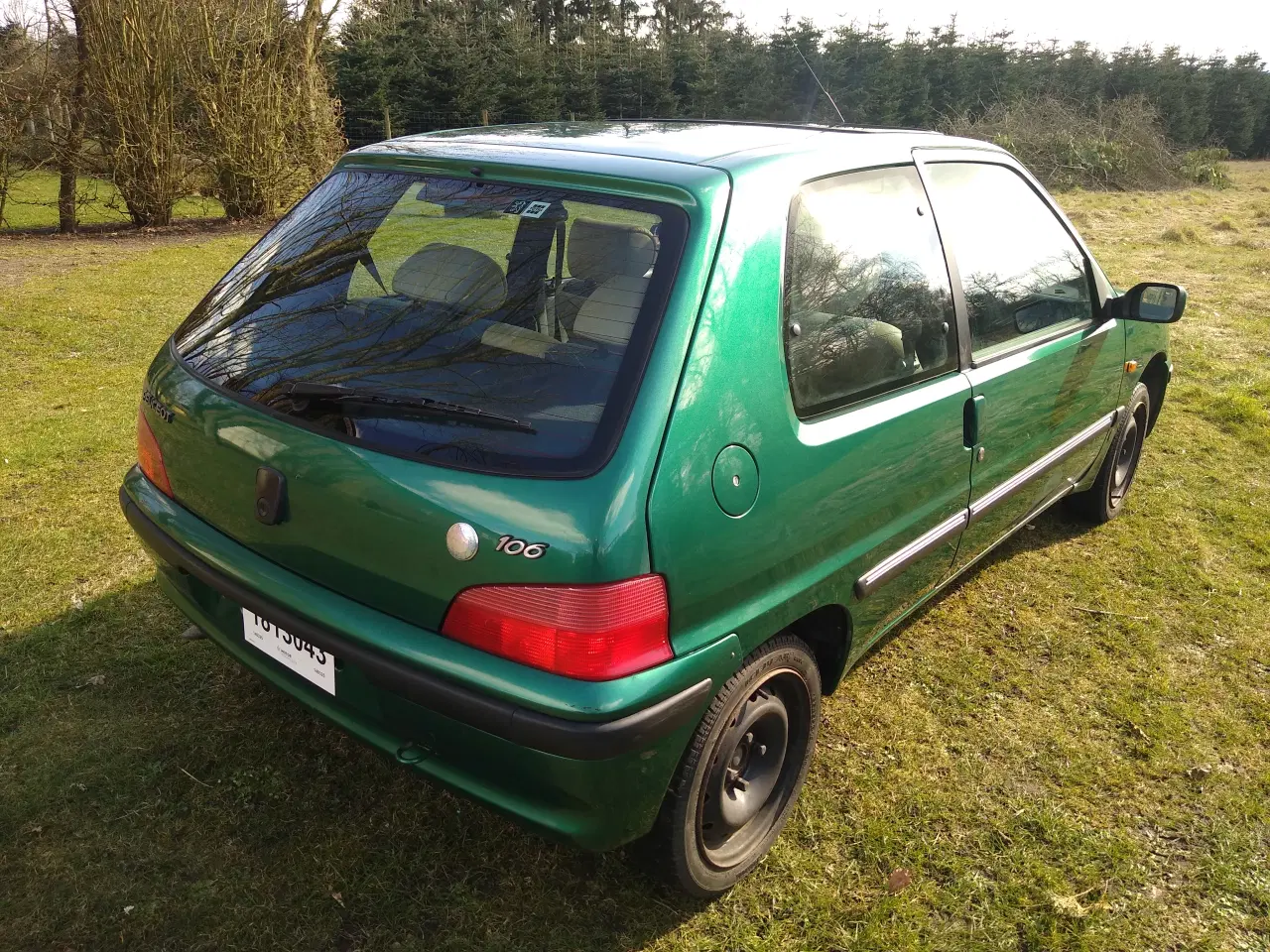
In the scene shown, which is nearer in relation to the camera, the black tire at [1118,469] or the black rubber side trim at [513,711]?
the black rubber side trim at [513,711]

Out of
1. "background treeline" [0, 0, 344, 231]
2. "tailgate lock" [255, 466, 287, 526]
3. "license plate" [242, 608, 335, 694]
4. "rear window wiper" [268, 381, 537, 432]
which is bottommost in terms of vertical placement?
"license plate" [242, 608, 335, 694]

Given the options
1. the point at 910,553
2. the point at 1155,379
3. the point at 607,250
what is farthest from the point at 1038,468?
the point at 607,250

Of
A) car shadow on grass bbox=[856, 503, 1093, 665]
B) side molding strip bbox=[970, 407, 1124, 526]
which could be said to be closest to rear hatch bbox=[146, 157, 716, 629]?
side molding strip bbox=[970, 407, 1124, 526]

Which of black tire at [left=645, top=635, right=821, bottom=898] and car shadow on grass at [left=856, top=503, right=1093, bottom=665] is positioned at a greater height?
black tire at [left=645, top=635, right=821, bottom=898]

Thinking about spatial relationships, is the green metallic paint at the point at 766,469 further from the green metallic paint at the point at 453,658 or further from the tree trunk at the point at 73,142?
the tree trunk at the point at 73,142

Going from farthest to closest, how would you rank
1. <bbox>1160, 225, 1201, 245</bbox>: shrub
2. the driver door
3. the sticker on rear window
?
1. <bbox>1160, 225, 1201, 245</bbox>: shrub
2. the driver door
3. the sticker on rear window

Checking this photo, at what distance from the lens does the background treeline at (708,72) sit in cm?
1903

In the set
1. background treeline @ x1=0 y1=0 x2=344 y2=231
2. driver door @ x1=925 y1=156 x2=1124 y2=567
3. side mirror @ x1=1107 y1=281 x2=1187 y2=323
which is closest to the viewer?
driver door @ x1=925 y1=156 x2=1124 y2=567

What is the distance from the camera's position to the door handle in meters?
2.69

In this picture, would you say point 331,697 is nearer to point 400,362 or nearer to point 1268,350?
Answer: point 400,362

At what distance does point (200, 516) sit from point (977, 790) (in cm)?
226

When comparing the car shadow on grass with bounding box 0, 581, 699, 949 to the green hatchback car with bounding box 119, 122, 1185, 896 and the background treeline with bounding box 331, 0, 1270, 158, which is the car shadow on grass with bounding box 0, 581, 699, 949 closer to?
the green hatchback car with bounding box 119, 122, 1185, 896

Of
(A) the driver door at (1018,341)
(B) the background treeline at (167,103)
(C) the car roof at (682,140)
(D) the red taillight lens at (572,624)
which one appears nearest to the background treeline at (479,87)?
(B) the background treeline at (167,103)

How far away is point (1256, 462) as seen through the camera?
18.0 feet
